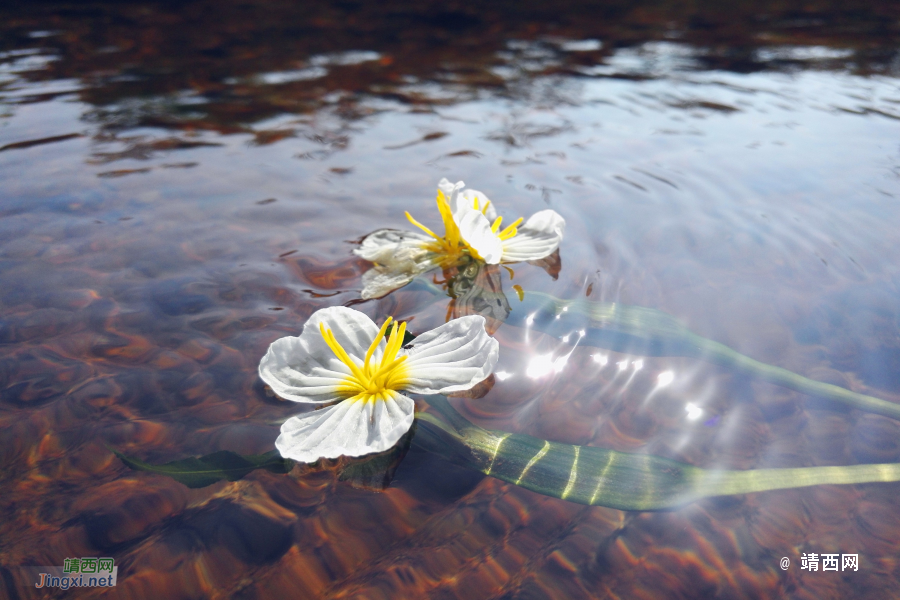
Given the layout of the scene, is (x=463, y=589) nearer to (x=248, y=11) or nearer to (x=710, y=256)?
(x=710, y=256)

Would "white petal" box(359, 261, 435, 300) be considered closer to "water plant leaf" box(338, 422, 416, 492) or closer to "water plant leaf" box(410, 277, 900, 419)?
"water plant leaf" box(410, 277, 900, 419)

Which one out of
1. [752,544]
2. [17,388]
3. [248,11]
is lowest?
[752,544]

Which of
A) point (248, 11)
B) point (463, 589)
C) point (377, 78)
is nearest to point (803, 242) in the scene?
point (463, 589)

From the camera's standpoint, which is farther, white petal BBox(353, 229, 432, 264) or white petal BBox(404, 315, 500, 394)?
white petal BBox(353, 229, 432, 264)

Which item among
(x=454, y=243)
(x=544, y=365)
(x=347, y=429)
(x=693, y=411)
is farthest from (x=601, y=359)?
(x=347, y=429)

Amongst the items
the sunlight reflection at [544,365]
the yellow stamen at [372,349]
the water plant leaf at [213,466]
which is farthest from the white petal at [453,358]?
the water plant leaf at [213,466]

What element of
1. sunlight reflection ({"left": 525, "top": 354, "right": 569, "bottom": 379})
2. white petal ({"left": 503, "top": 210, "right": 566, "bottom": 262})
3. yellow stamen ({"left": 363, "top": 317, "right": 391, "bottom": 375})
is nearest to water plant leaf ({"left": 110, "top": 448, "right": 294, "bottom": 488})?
yellow stamen ({"left": 363, "top": 317, "right": 391, "bottom": 375})

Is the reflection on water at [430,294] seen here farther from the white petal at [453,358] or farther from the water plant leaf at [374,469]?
the white petal at [453,358]
